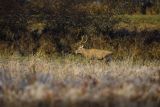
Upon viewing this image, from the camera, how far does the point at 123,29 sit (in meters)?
18.1

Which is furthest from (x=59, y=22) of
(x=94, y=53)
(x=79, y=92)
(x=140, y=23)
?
(x=79, y=92)

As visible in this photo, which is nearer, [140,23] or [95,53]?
[95,53]

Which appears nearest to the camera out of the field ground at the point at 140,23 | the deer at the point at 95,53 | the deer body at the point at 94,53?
the deer at the point at 95,53

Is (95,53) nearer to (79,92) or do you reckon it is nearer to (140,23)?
(140,23)

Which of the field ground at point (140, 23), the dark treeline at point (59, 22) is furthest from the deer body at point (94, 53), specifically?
the field ground at point (140, 23)

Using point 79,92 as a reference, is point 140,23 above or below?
below

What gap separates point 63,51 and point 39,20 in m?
2.65

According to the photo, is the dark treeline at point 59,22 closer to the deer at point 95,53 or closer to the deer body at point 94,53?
the deer at point 95,53

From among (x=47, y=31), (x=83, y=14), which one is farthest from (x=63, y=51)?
(x=83, y=14)

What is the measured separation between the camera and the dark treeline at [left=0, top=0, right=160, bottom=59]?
1716 centimetres

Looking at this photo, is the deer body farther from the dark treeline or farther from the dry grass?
the dry grass

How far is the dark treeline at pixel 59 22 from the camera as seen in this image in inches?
675

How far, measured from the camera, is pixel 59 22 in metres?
18.6

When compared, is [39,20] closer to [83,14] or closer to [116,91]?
[83,14]
